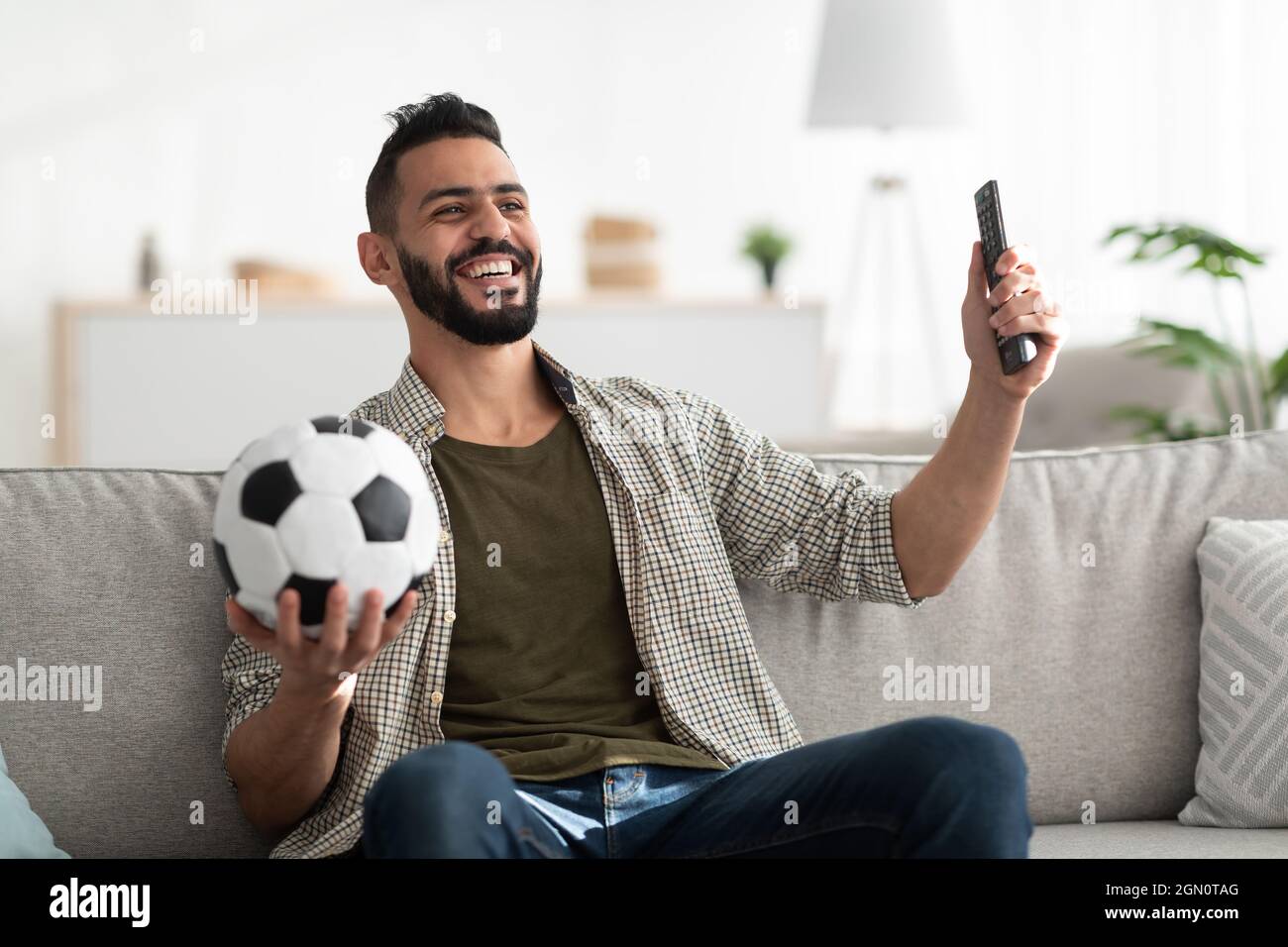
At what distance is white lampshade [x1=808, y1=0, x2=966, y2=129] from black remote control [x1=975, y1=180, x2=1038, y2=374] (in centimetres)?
268

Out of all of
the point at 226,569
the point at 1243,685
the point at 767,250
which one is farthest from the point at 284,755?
the point at 767,250

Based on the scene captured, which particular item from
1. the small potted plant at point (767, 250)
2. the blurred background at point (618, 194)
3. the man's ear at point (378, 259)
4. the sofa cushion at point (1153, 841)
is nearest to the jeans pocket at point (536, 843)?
the sofa cushion at point (1153, 841)

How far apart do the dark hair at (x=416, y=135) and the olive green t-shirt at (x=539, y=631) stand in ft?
1.19

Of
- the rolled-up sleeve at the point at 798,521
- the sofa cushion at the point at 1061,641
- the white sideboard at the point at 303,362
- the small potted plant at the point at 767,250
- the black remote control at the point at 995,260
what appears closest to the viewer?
the black remote control at the point at 995,260

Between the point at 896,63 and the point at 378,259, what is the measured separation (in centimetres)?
268

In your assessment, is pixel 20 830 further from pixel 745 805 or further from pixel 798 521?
pixel 798 521

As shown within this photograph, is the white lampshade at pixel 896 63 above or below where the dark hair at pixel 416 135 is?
above

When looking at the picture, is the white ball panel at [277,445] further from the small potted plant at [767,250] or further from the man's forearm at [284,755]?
the small potted plant at [767,250]

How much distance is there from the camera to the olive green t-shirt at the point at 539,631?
1.40 metres

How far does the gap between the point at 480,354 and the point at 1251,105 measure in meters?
3.77

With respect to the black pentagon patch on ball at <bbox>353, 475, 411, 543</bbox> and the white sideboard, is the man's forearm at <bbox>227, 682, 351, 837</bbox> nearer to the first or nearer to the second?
the black pentagon patch on ball at <bbox>353, 475, 411, 543</bbox>

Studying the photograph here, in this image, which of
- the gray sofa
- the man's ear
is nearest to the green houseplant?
the gray sofa
